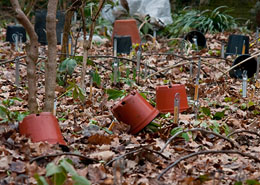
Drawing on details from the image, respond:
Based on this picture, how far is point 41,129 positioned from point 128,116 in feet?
2.56

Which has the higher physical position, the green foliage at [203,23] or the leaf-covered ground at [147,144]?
the green foliage at [203,23]

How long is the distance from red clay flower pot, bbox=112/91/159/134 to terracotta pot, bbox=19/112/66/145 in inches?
26.2

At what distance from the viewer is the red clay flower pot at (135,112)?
11.3ft

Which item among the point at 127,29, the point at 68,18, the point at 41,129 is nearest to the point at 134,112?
the point at 41,129

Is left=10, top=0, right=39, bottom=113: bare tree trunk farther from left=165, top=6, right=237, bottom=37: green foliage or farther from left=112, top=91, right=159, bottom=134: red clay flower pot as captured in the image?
left=165, top=6, right=237, bottom=37: green foliage

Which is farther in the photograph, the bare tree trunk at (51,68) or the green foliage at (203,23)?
the green foliage at (203,23)

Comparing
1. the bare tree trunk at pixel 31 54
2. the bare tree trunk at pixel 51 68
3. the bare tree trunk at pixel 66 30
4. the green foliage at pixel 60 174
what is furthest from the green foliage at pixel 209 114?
the green foliage at pixel 60 174

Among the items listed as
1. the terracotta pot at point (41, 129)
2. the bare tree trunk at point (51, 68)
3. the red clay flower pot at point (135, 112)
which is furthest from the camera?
the red clay flower pot at point (135, 112)

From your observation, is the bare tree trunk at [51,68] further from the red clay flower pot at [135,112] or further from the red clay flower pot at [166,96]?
the red clay flower pot at [166,96]

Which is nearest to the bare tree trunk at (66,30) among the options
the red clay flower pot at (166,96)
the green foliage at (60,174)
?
the red clay flower pot at (166,96)

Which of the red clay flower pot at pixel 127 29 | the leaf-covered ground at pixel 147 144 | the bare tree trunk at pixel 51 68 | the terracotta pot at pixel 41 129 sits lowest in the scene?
the leaf-covered ground at pixel 147 144

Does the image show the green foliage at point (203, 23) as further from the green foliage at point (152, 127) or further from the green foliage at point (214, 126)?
the green foliage at point (152, 127)

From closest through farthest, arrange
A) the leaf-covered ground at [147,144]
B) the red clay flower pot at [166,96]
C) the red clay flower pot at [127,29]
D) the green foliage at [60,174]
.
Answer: the green foliage at [60,174] → the leaf-covered ground at [147,144] → the red clay flower pot at [166,96] → the red clay flower pot at [127,29]

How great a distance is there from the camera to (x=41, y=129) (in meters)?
2.91
